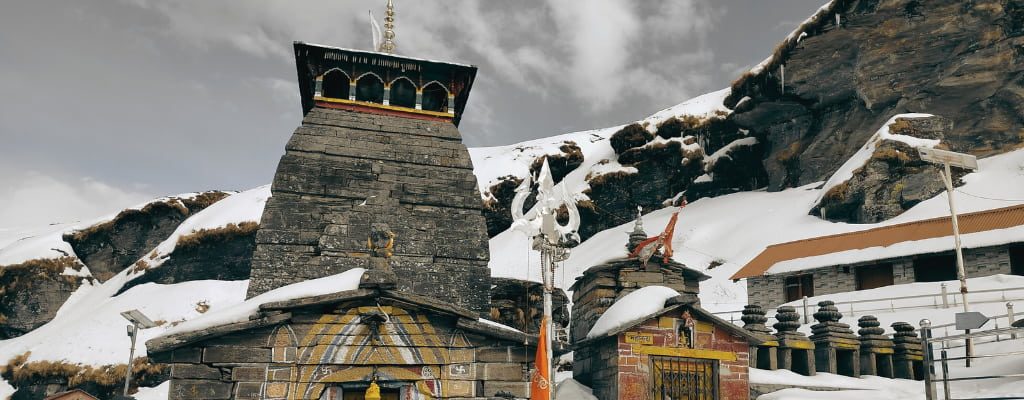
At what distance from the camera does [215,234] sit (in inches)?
1688

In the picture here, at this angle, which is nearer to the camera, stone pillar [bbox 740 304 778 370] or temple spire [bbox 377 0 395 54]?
stone pillar [bbox 740 304 778 370]

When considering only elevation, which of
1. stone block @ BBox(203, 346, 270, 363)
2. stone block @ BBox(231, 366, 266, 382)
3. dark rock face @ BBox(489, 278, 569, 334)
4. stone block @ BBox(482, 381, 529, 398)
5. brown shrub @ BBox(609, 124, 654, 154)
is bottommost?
stone block @ BBox(482, 381, 529, 398)

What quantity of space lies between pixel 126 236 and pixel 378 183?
123 feet

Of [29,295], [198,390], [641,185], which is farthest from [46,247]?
[198,390]

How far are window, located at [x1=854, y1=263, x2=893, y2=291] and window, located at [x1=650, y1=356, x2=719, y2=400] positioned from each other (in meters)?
15.6

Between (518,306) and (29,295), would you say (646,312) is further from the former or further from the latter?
(29,295)

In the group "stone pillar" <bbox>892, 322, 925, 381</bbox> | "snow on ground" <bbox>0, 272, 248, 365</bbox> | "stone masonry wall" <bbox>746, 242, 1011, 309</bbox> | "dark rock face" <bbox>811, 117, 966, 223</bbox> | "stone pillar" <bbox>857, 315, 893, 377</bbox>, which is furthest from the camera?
"snow on ground" <bbox>0, 272, 248, 365</bbox>

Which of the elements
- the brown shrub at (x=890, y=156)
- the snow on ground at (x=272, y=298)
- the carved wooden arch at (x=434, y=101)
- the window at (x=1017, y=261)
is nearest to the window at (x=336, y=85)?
the carved wooden arch at (x=434, y=101)

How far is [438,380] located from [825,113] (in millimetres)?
43005

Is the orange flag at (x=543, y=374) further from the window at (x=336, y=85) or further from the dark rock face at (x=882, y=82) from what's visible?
the dark rock face at (x=882, y=82)

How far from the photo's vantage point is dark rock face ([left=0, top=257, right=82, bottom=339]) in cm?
4253

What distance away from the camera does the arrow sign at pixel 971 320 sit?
11.2m

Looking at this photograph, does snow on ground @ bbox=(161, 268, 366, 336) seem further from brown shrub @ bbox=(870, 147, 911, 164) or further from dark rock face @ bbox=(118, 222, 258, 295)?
dark rock face @ bbox=(118, 222, 258, 295)

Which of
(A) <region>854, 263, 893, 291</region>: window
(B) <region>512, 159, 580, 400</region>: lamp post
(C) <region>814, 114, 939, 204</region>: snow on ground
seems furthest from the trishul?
(C) <region>814, 114, 939, 204</region>: snow on ground
